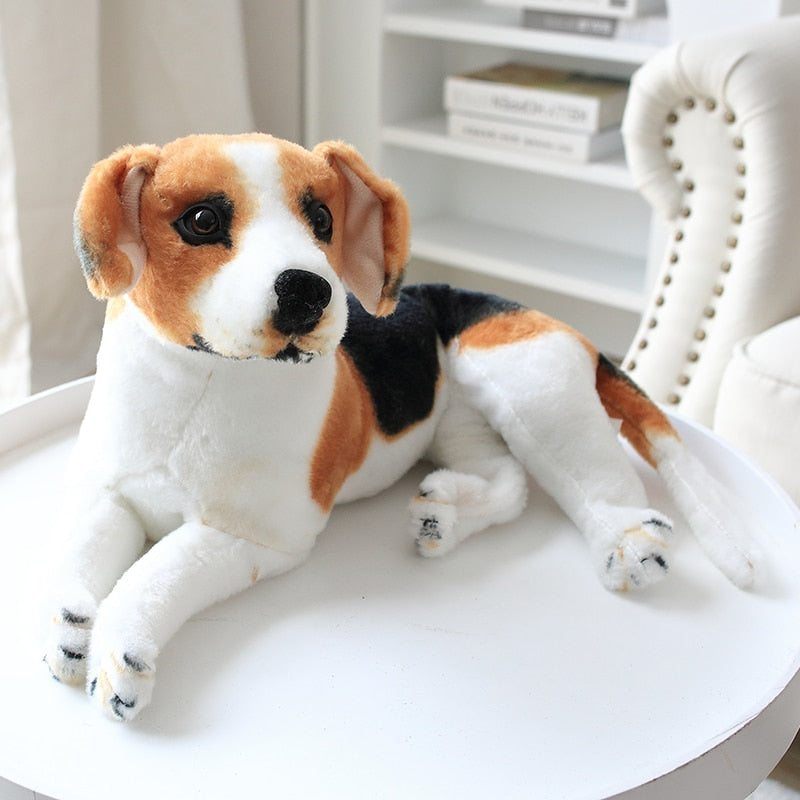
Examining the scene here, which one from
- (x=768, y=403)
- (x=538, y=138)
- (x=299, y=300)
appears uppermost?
(x=299, y=300)

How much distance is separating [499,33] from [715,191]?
27.4 inches

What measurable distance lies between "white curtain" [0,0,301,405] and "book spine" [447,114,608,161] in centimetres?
38

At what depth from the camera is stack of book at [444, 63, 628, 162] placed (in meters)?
1.79

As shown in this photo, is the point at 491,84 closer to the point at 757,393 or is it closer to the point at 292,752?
the point at 757,393

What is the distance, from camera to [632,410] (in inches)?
34.3

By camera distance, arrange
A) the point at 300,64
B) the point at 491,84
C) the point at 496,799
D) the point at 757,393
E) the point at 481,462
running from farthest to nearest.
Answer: the point at 300,64, the point at 491,84, the point at 757,393, the point at 481,462, the point at 496,799

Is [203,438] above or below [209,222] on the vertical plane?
below

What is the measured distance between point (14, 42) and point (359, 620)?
4.01ft

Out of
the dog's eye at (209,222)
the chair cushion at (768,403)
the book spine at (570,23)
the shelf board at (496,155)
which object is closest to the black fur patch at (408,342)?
the dog's eye at (209,222)

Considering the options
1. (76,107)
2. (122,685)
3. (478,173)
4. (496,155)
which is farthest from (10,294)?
(122,685)

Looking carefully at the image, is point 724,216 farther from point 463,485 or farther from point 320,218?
point 320,218

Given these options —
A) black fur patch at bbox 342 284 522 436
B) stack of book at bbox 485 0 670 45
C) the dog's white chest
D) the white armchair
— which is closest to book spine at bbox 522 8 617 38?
stack of book at bbox 485 0 670 45

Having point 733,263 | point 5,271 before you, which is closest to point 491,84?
point 733,263

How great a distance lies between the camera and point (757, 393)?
108 cm
